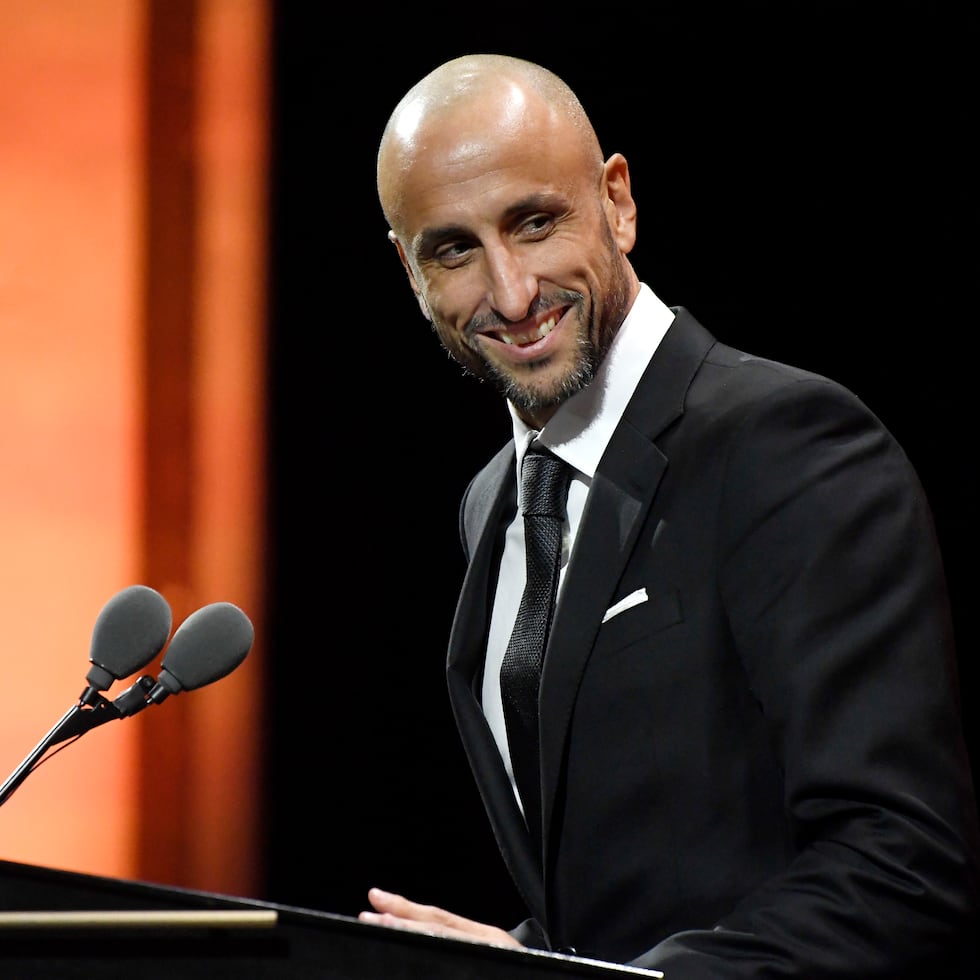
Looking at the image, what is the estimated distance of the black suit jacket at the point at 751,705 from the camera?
1178 mm

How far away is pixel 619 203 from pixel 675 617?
1.85 feet

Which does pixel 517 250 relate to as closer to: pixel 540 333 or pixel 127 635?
pixel 540 333

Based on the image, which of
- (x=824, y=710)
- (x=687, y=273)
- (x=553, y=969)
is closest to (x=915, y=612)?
(x=824, y=710)

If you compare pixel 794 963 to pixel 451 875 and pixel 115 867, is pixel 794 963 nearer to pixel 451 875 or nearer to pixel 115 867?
pixel 451 875

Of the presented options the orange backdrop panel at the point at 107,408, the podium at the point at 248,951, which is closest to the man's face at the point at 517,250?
the podium at the point at 248,951

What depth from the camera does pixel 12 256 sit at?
2607 millimetres

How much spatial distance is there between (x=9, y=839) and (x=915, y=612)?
1.88 metres

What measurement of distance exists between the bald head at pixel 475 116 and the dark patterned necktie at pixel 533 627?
1.10 ft

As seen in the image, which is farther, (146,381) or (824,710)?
(146,381)

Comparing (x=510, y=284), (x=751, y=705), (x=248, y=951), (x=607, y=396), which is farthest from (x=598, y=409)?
(x=248, y=951)

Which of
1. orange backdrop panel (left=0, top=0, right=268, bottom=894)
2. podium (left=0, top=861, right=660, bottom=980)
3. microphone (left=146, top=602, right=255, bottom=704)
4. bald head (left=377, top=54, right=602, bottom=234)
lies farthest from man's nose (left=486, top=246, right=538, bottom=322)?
orange backdrop panel (left=0, top=0, right=268, bottom=894)

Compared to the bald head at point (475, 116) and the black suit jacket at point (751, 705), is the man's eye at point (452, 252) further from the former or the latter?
the black suit jacket at point (751, 705)

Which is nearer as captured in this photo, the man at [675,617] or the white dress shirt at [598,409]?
A: the man at [675,617]

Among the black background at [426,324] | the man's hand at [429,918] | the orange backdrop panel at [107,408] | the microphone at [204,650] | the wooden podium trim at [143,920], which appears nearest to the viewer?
the wooden podium trim at [143,920]
